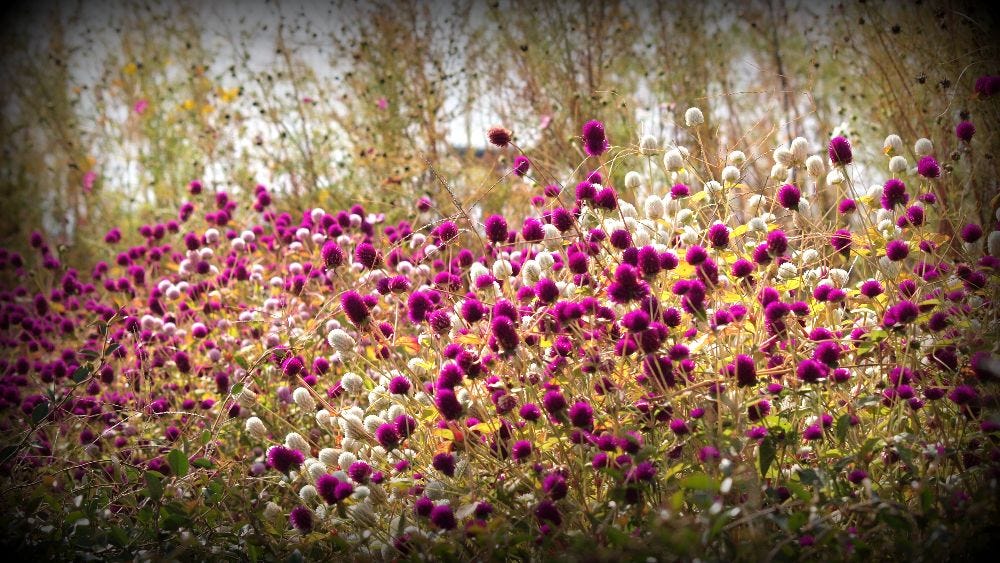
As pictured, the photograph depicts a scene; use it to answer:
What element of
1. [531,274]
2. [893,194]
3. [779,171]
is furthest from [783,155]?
[531,274]

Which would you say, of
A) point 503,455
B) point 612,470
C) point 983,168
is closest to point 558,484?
point 612,470

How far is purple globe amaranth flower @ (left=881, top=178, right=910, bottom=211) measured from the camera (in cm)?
171

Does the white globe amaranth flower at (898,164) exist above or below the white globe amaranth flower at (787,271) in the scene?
above

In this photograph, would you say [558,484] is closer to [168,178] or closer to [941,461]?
[941,461]

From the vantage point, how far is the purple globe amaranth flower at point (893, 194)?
1.71 metres

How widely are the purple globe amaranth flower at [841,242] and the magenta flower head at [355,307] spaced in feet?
3.26

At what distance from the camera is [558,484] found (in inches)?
A: 53.8

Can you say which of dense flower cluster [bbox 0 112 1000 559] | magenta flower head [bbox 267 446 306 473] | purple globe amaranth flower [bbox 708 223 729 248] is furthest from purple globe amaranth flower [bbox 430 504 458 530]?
purple globe amaranth flower [bbox 708 223 729 248]

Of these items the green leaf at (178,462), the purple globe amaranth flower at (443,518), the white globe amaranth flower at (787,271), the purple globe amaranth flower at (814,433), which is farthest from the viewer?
the white globe amaranth flower at (787,271)

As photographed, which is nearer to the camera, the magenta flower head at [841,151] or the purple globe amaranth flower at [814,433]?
the purple globe amaranth flower at [814,433]

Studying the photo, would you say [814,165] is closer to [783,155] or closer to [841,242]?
[783,155]

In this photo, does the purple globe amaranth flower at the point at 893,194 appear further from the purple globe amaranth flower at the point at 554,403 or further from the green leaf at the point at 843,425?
the purple globe amaranth flower at the point at 554,403

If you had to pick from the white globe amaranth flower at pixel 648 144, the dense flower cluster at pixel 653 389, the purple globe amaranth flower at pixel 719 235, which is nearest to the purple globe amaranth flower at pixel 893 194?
the dense flower cluster at pixel 653 389

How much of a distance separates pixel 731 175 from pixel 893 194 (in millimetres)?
343
